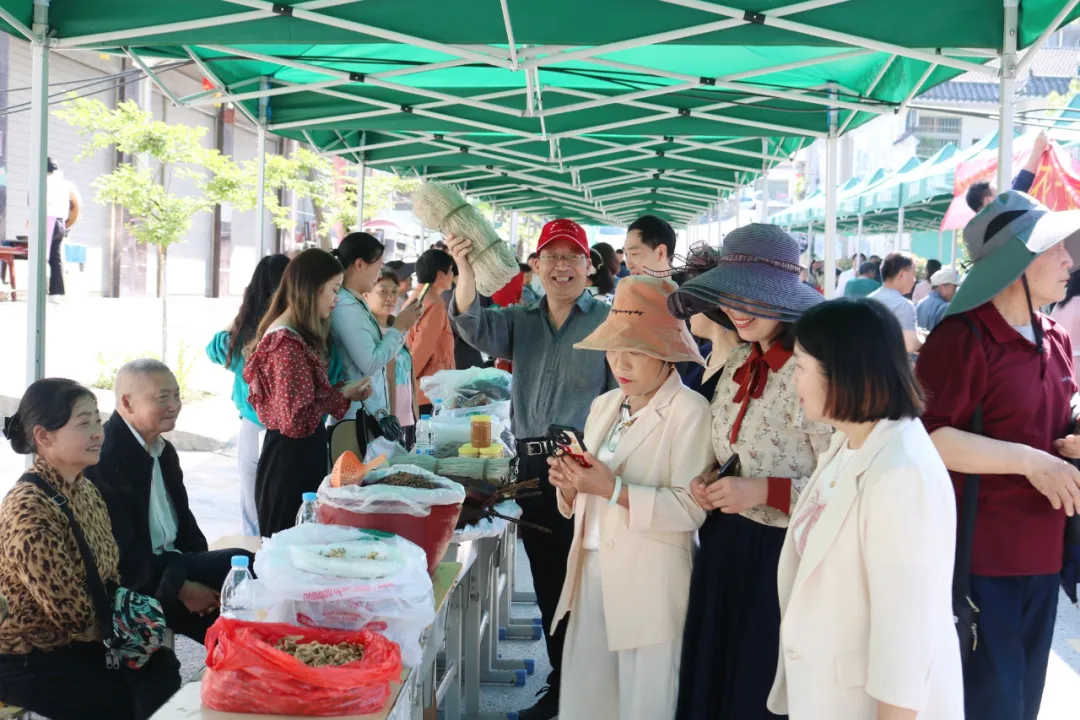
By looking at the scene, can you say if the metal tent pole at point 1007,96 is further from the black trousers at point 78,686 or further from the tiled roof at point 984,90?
the tiled roof at point 984,90

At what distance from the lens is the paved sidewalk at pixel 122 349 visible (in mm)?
9039

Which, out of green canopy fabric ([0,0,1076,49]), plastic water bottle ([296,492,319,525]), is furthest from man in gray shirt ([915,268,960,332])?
plastic water bottle ([296,492,319,525])

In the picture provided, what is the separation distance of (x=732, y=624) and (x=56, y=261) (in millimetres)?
16170

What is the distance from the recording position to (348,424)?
4230mm

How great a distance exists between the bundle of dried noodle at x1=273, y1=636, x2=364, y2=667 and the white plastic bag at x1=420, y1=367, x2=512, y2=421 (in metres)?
2.74

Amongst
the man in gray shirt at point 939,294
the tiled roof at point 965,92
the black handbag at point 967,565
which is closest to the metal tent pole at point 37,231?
the black handbag at point 967,565

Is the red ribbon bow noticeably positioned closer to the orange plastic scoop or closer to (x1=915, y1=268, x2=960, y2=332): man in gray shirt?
the orange plastic scoop

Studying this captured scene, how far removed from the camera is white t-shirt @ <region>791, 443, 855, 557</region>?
1949mm

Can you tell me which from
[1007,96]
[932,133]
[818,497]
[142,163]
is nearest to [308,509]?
[818,497]

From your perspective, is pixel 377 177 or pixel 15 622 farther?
pixel 377 177

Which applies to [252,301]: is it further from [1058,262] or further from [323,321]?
[1058,262]

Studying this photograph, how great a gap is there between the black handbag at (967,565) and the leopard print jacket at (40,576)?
2.23 meters

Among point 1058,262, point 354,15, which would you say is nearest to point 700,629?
point 1058,262

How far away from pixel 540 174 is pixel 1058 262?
10.7 metres
